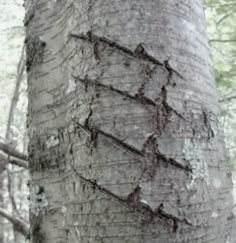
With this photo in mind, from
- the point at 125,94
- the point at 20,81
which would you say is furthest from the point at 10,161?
the point at 20,81

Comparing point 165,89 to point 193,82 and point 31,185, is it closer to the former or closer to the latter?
point 193,82

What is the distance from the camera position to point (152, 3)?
64 cm

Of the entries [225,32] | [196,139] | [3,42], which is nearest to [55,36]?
[196,139]

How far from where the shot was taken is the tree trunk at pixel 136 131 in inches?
22.4

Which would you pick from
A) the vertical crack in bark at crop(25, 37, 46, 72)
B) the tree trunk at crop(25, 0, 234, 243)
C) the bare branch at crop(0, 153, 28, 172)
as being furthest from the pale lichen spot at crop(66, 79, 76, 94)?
the bare branch at crop(0, 153, 28, 172)

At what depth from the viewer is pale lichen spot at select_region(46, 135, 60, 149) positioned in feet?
2.30

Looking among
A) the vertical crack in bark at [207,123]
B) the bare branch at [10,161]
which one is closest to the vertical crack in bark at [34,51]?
the vertical crack in bark at [207,123]

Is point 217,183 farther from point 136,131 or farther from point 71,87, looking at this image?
point 71,87

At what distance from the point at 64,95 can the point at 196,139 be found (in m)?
0.23

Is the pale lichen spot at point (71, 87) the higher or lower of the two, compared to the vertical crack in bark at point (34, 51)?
lower

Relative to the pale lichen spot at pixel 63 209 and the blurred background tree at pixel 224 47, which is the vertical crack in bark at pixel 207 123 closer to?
Result: the pale lichen spot at pixel 63 209

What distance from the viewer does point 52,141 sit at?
715 mm

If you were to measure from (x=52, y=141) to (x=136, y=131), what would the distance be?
19 centimetres

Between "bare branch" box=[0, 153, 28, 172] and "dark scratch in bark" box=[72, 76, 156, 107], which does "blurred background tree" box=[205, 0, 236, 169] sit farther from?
"dark scratch in bark" box=[72, 76, 156, 107]
